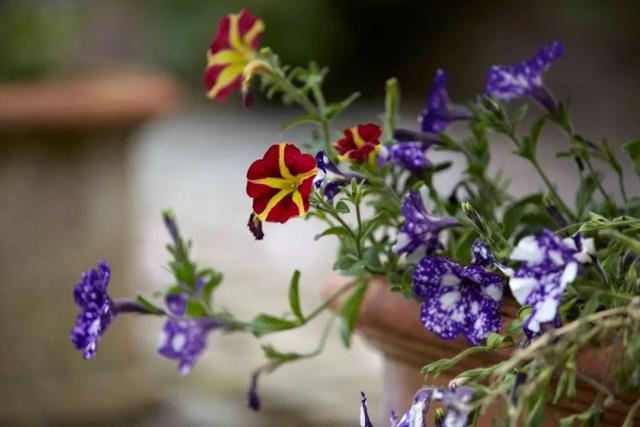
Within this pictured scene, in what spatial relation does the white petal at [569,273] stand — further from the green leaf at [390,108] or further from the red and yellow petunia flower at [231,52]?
the red and yellow petunia flower at [231,52]

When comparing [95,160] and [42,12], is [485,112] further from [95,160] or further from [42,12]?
[42,12]

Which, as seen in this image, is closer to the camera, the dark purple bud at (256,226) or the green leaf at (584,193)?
the dark purple bud at (256,226)

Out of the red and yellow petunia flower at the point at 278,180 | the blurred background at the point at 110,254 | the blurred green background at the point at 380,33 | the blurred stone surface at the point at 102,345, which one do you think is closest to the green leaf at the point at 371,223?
the red and yellow petunia flower at the point at 278,180

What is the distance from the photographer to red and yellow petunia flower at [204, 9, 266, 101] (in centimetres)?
111

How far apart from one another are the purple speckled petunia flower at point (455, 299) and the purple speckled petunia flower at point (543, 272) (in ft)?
0.37

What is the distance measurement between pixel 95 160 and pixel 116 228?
0.53 ft

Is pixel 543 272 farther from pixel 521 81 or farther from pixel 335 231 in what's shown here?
pixel 521 81

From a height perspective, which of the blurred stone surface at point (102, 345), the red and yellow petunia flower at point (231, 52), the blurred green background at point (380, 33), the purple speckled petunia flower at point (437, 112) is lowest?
the blurred stone surface at point (102, 345)

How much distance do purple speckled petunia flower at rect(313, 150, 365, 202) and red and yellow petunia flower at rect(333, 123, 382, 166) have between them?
4 centimetres

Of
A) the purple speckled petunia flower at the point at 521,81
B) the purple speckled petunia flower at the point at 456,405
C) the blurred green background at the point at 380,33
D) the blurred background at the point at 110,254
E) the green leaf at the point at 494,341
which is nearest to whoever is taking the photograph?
the purple speckled petunia flower at the point at 456,405

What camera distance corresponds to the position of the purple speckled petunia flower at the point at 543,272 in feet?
2.40

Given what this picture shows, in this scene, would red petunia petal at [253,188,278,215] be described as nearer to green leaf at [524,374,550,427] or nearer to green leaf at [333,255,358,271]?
green leaf at [333,255,358,271]

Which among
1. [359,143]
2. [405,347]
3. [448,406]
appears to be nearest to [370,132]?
[359,143]

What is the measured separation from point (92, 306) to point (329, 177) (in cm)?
25
